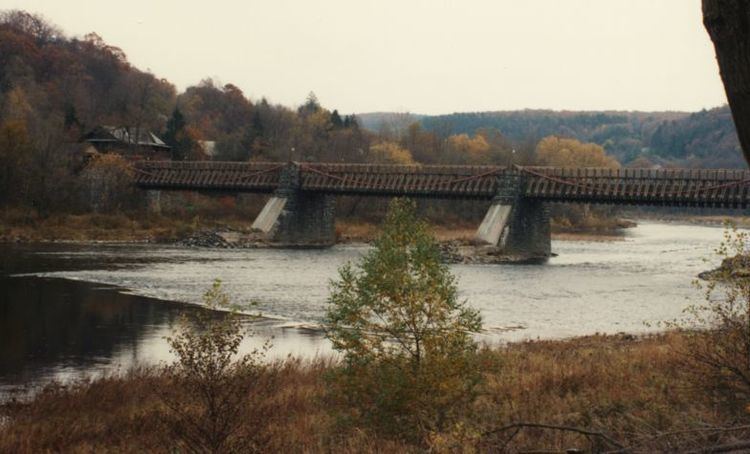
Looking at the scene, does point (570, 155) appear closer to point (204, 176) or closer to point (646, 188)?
point (204, 176)

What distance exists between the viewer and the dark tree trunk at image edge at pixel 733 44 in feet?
14.4

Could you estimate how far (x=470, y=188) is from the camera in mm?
82312

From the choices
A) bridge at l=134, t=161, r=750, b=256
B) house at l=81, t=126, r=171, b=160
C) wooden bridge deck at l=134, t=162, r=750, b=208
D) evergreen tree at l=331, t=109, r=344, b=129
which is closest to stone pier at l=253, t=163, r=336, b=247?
bridge at l=134, t=161, r=750, b=256

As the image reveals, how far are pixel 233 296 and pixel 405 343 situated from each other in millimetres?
28034

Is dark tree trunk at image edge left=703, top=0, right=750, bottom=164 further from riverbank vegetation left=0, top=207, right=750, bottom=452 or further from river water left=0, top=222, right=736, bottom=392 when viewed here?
river water left=0, top=222, right=736, bottom=392

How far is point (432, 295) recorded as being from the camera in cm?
1384

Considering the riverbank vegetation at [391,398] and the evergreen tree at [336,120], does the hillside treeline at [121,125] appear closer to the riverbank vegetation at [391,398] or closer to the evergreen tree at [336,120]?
the evergreen tree at [336,120]

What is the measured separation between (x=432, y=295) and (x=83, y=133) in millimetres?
97893

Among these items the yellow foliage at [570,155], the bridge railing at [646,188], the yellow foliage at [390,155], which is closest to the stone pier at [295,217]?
the bridge railing at [646,188]

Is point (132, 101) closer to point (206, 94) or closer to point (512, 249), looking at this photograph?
point (206, 94)

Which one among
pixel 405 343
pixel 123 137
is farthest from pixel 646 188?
pixel 405 343

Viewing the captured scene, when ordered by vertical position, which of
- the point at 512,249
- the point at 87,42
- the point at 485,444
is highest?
the point at 87,42

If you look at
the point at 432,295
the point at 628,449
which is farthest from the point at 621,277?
the point at 628,449

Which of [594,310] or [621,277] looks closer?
[594,310]
